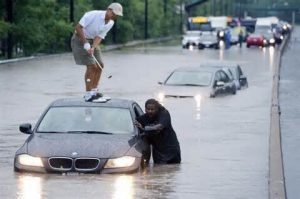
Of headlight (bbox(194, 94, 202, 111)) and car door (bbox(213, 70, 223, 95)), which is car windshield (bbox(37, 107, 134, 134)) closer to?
headlight (bbox(194, 94, 202, 111))

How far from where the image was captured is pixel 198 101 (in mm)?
30016

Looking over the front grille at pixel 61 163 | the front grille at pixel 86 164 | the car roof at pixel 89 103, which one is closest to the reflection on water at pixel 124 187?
the front grille at pixel 86 164

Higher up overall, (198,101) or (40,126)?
(40,126)

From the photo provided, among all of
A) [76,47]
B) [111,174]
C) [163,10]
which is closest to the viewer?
[111,174]

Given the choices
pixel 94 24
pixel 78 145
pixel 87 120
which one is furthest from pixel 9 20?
pixel 78 145

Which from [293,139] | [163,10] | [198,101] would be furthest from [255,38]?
[293,139]

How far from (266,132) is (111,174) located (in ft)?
26.6

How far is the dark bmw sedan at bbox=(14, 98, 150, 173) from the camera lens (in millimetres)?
13805

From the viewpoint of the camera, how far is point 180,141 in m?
19.2

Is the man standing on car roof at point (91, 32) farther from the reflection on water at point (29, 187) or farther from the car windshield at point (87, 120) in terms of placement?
the reflection on water at point (29, 187)

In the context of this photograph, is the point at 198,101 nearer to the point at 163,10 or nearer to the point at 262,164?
the point at 262,164

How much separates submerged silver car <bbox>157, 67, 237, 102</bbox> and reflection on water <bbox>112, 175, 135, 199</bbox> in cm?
1650

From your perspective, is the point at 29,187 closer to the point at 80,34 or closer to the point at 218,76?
the point at 80,34

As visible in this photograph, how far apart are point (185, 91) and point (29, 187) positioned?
63.5ft
